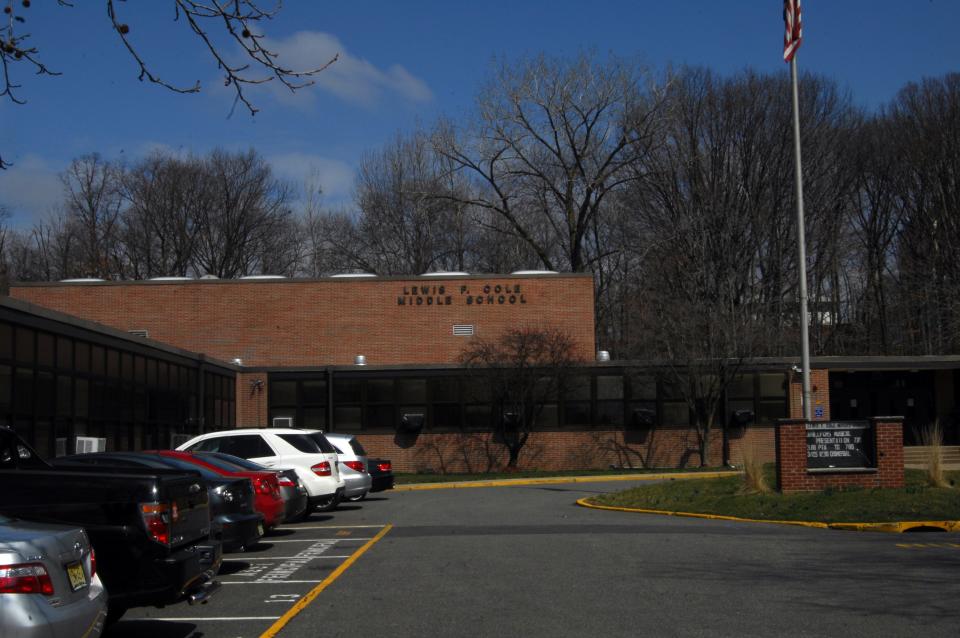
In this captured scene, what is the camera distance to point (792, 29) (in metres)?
23.7

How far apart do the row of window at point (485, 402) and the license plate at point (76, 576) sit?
30.8m

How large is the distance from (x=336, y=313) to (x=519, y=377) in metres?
8.12

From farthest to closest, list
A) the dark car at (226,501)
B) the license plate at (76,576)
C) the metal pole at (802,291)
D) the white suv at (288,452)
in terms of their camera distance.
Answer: the metal pole at (802,291) < the white suv at (288,452) < the dark car at (226,501) < the license plate at (76,576)

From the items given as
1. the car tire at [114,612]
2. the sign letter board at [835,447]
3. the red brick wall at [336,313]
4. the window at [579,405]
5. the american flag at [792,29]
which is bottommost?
the car tire at [114,612]

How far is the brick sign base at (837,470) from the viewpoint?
20906 mm

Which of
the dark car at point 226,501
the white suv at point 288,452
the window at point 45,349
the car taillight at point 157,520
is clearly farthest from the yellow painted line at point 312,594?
the window at point 45,349

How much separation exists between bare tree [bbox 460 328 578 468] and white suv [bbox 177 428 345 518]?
17184 millimetres

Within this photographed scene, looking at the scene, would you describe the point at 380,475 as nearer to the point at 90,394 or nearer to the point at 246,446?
the point at 246,446

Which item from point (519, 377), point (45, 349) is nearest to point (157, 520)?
point (45, 349)

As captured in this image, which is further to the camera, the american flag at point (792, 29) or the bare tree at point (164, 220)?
the bare tree at point (164, 220)

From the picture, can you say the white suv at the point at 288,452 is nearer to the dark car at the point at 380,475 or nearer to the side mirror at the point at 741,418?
the dark car at the point at 380,475

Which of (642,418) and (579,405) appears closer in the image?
→ (642,418)

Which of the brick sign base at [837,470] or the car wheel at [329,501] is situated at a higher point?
the brick sign base at [837,470]

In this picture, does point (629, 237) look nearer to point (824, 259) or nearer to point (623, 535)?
point (824, 259)
